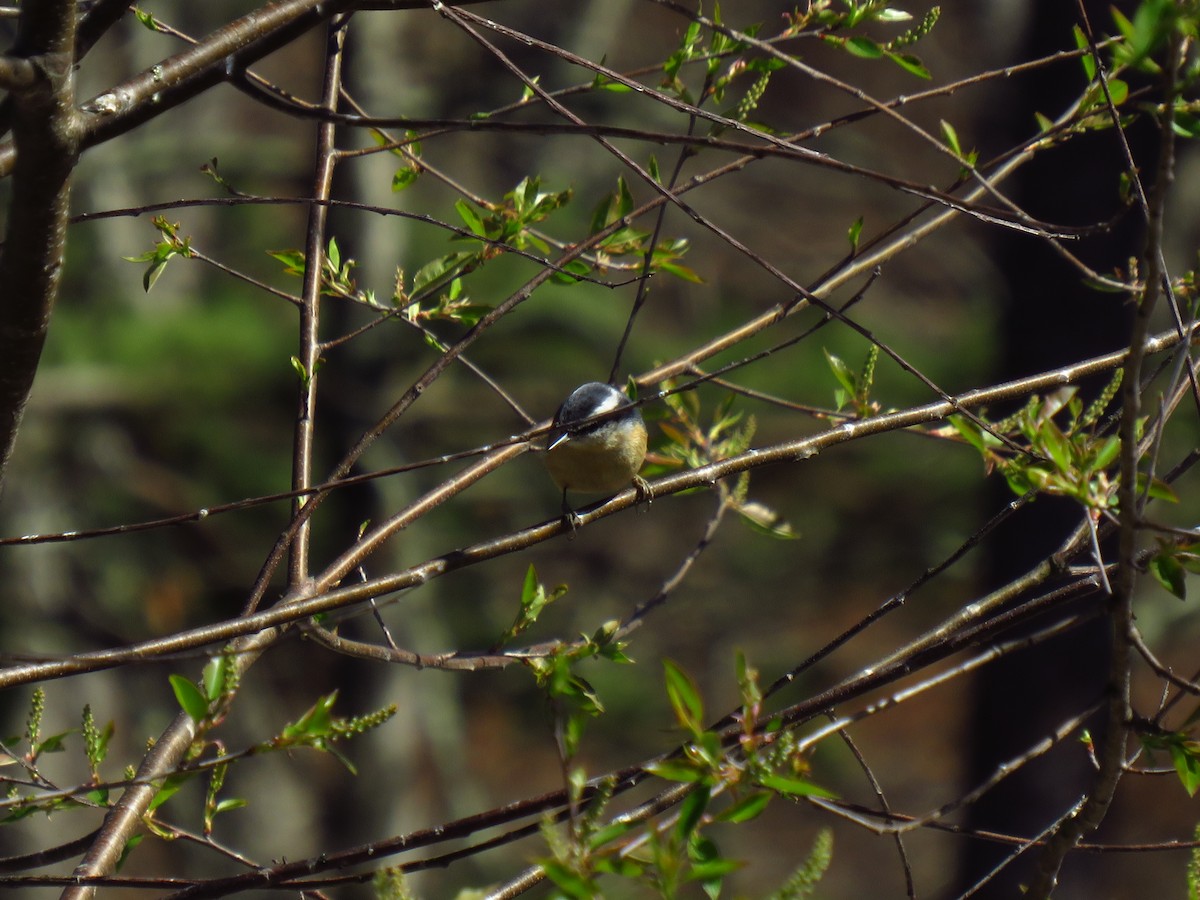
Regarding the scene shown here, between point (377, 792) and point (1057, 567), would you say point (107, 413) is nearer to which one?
point (377, 792)

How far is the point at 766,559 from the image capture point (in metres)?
10.4

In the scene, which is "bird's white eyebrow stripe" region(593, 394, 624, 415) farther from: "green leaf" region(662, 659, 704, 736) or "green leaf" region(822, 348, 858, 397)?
"green leaf" region(662, 659, 704, 736)

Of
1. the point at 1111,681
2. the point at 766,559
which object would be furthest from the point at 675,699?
the point at 766,559

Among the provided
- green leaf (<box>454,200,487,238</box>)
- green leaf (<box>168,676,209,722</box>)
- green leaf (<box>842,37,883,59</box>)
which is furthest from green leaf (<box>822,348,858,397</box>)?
green leaf (<box>168,676,209,722</box>)

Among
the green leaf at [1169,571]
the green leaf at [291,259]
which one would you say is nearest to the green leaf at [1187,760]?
the green leaf at [1169,571]

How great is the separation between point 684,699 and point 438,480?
22.8 feet

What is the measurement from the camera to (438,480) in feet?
26.6

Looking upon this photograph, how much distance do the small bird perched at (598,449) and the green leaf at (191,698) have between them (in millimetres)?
1404

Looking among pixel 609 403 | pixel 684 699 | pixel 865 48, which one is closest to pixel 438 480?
pixel 609 403

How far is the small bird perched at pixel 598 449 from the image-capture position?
2783 mm

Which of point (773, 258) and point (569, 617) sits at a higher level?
point (773, 258)

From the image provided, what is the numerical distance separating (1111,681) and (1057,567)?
431mm

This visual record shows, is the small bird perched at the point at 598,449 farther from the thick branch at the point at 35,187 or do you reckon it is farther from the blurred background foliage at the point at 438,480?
the blurred background foliage at the point at 438,480

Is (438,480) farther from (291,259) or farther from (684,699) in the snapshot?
(684,699)
